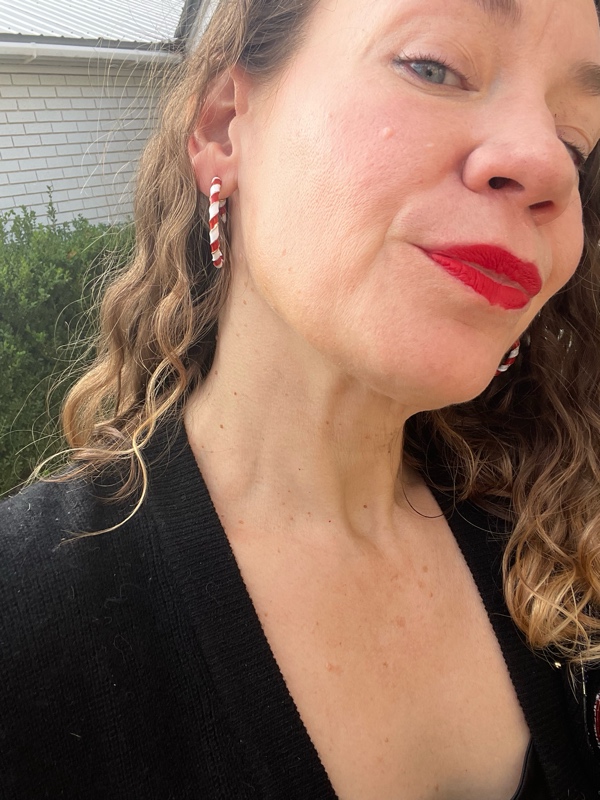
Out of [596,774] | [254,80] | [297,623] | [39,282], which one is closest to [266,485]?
[297,623]

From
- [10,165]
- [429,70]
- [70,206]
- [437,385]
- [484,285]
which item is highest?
[429,70]

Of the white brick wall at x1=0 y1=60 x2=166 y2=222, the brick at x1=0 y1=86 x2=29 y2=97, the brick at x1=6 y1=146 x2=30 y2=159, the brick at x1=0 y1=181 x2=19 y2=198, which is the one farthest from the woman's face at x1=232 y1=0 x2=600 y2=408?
the brick at x1=0 y1=86 x2=29 y2=97

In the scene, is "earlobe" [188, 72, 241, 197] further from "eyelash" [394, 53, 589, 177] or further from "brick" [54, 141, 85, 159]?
"brick" [54, 141, 85, 159]

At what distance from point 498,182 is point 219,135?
0.73 metres

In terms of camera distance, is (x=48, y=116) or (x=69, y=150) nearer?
(x=48, y=116)

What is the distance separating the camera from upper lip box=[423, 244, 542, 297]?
1311 mm

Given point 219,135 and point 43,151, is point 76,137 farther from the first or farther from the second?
point 219,135

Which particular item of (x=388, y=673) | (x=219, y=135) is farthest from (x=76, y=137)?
(x=388, y=673)

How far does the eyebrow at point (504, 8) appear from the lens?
1290 millimetres

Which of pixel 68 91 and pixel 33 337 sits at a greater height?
pixel 68 91

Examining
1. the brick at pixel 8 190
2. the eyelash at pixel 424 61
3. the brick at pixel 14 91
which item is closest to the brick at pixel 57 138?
the brick at pixel 14 91

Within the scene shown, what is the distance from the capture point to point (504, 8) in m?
1.30

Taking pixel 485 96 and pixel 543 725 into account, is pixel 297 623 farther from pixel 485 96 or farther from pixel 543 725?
pixel 485 96

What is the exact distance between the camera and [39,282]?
12.0 ft
